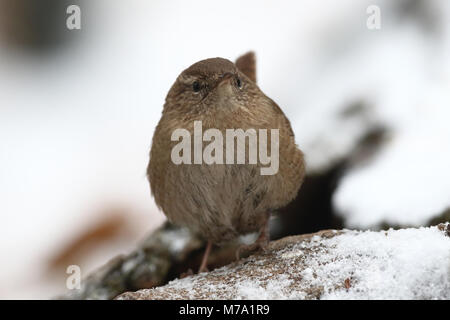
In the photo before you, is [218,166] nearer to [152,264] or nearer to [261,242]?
[261,242]

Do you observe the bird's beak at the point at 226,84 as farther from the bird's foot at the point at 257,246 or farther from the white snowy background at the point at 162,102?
the white snowy background at the point at 162,102

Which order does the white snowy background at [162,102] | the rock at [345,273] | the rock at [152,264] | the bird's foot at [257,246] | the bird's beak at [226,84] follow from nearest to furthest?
the rock at [345,273] < the bird's beak at [226,84] < the bird's foot at [257,246] < the rock at [152,264] < the white snowy background at [162,102]

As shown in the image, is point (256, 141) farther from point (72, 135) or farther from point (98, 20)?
point (98, 20)

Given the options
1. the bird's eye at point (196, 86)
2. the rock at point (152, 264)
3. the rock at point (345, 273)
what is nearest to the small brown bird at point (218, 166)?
the bird's eye at point (196, 86)

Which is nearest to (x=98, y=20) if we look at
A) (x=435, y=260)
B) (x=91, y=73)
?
(x=91, y=73)

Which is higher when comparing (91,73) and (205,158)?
(91,73)

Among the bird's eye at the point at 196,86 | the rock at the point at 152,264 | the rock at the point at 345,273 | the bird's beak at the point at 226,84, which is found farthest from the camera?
the rock at the point at 152,264

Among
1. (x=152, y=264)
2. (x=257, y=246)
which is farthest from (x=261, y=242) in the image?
(x=152, y=264)

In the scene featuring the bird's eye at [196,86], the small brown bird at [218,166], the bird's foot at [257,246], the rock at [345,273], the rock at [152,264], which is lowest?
the rock at [152,264]
